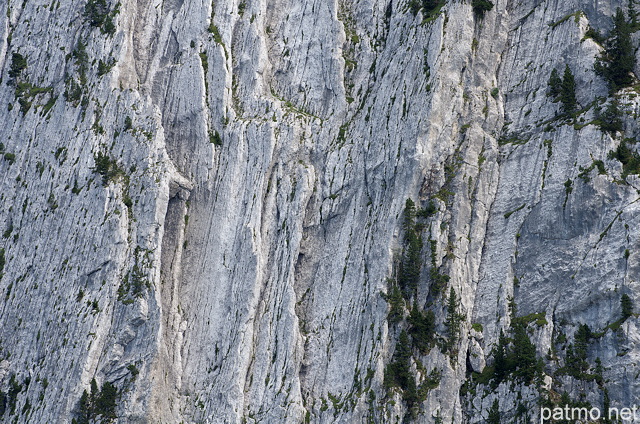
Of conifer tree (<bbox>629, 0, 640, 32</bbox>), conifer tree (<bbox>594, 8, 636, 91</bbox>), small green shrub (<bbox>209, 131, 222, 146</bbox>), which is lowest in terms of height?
small green shrub (<bbox>209, 131, 222, 146</bbox>)

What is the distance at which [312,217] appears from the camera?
3349 inches

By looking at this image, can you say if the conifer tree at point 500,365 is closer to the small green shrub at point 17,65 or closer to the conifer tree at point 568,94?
A: the conifer tree at point 568,94

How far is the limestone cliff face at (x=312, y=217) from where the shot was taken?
75750mm

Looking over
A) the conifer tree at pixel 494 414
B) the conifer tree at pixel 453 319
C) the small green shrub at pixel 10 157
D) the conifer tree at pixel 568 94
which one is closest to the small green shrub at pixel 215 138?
the small green shrub at pixel 10 157

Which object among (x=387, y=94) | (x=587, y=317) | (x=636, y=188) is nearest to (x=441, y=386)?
(x=587, y=317)

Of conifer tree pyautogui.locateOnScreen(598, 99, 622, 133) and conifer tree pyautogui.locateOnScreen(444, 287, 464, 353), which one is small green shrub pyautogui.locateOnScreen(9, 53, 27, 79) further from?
conifer tree pyautogui.locateOnScreen(598, 99, 622, 133)

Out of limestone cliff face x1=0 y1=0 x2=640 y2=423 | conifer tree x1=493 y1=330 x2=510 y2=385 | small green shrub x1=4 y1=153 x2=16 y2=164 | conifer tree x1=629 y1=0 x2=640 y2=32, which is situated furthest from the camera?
small green shrub x1=4 y1=153 x2=16 y2=164

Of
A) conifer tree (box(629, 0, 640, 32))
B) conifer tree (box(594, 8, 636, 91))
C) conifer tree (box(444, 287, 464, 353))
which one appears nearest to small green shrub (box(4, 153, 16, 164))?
conifer tree (box(444, 287, 464, 353))

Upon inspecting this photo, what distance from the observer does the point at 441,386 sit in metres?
75.3

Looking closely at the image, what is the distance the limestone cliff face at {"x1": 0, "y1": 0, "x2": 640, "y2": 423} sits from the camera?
75750 millimetres

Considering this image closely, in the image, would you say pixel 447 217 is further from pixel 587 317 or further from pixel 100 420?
pixel 100 420

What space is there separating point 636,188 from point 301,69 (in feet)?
107

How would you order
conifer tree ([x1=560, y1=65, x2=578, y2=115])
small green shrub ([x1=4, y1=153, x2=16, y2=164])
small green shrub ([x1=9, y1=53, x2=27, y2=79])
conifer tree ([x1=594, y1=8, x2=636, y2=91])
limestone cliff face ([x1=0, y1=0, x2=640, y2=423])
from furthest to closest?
1. small green shrub ([x1=9, y1=53, x2=27, y2=79])
2. small green shrub ([x1=4, y1=153, x2=16, y2=164])
3. conifer tree ([x1=560, y1=65, x2=578, y2=115])
4. conifer tree ([x1=594, y1=8, x2=636, y2=91])
5. limestone cliff face ([x1=0, y1=0, x2=640, y2=423])

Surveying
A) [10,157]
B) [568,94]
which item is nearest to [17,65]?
[10,157]
